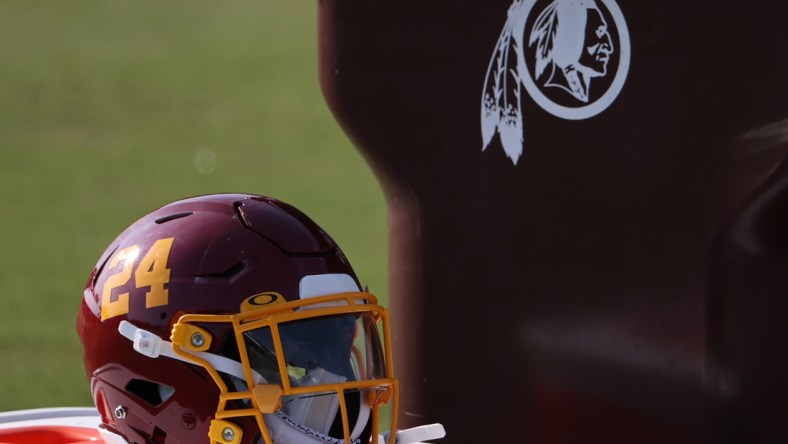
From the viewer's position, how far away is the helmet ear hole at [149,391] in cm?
230

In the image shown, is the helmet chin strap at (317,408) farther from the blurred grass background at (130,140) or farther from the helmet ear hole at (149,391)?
the blurred grass background at (130,140)

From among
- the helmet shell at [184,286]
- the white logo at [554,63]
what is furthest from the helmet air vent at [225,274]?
the white logo at [554,63]

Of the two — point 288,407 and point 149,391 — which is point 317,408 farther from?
point 149,391

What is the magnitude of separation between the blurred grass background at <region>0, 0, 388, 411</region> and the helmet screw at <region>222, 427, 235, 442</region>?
2.77 m

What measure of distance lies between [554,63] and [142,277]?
87 centimetres

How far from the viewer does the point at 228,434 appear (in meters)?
2.23

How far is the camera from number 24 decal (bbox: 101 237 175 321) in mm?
2246

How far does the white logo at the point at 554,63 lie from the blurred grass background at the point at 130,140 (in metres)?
2.97

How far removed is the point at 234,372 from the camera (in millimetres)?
2215

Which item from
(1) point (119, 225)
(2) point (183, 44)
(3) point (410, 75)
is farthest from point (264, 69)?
(3) point (410, 75)

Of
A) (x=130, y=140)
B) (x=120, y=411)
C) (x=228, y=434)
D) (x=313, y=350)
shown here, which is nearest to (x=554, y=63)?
(x=313, y=350)

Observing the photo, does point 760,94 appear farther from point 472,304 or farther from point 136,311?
point 136,311

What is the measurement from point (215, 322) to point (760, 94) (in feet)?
3.33

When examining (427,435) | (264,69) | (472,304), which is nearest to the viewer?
(427,435)
